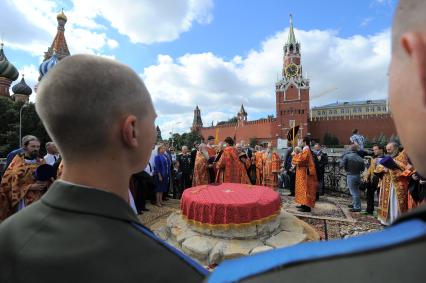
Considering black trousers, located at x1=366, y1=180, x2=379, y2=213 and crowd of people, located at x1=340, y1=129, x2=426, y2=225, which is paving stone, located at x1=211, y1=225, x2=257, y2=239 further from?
black trousers, located at x1=366, y1=180, x2=379, y2=213

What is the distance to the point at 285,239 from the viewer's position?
499 centimetres

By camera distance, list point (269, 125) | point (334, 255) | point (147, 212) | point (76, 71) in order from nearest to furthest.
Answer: point (334, 255) < point (76, 71) < point (147, 212) < point (269, 125)

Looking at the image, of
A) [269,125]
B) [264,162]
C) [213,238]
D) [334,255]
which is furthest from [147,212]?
[269,125]

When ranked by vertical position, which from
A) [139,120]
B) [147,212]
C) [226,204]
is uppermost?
[139,120]

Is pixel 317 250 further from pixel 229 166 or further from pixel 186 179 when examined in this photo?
pixel 186 179

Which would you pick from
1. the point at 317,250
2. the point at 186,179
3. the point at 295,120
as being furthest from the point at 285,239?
the point at 295,120

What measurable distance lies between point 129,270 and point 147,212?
7399 mm

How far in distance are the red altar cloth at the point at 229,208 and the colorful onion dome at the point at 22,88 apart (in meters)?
42.6

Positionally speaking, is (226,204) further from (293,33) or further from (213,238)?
(293,33)

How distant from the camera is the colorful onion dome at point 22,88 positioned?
37.8 meters

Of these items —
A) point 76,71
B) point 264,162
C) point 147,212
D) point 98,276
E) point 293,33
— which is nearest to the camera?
point 98,276

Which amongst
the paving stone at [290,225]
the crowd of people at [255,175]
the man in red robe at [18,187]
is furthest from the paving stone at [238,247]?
the man in red robe at [18,187]

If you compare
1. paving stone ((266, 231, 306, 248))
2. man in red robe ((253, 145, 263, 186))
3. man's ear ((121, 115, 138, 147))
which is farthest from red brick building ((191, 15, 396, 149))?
man's ear ((121, 115, 138, 147))

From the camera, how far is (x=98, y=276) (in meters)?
0.65
